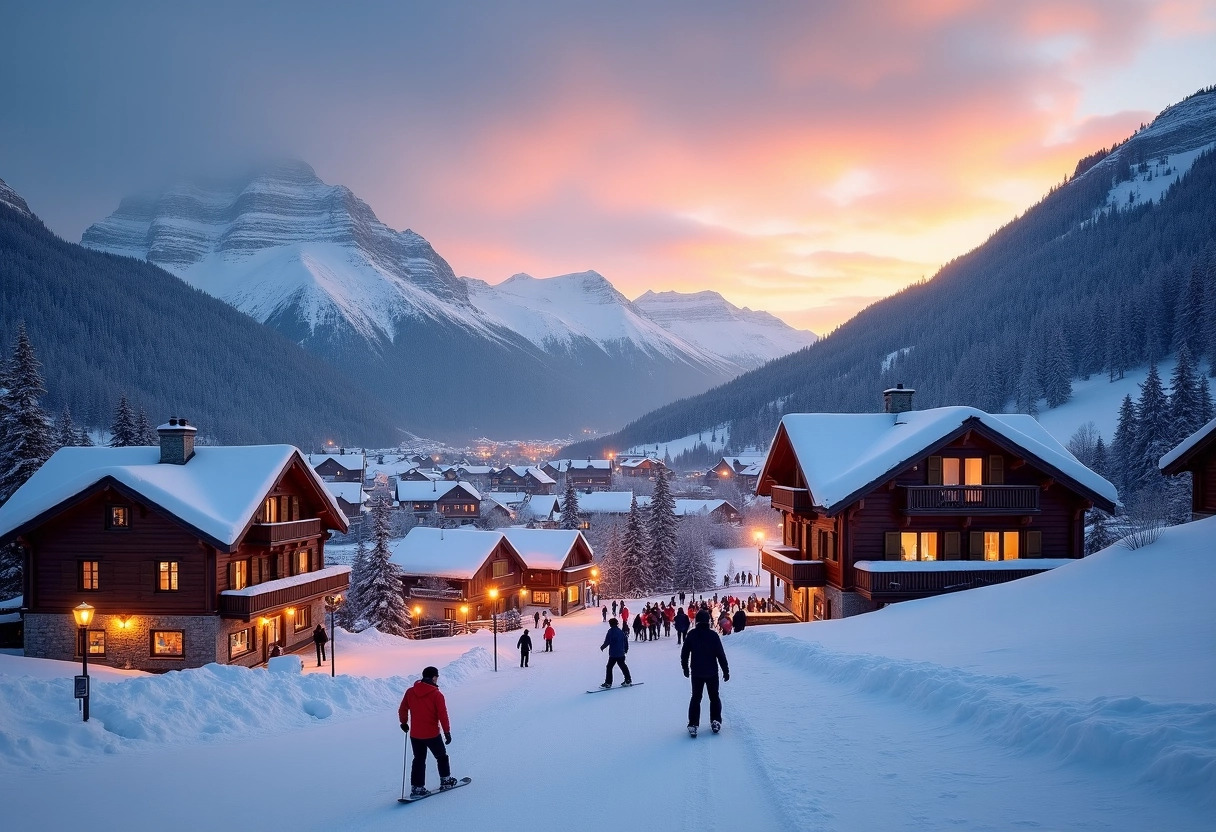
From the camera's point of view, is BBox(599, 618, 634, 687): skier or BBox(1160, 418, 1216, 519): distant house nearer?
BBox(599, 618, 634, 687): skier

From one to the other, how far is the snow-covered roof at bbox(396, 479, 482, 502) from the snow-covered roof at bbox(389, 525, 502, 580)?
231ft

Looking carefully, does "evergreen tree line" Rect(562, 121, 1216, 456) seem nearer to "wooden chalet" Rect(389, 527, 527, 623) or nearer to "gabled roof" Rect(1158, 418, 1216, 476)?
"gabled roof" Rect(1158, 418, 1216, 476)

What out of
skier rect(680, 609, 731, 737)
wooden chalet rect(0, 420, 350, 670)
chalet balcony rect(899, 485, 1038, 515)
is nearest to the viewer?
skier rect(680, 609, 731, 737)

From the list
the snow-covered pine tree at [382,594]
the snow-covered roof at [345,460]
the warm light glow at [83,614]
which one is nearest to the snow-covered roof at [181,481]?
the warm light glow at [83,614]

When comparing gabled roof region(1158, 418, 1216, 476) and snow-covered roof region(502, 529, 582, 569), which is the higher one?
gabled roof region(1158, 418, 1216, 476)

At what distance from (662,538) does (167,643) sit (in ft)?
155

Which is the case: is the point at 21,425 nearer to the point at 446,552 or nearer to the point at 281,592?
the point at 281,592

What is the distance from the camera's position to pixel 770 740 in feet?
32.7

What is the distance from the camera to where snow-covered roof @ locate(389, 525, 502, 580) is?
5078 cm

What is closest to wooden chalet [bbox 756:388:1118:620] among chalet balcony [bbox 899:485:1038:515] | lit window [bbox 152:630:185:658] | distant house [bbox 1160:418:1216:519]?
chalet balcony [bbox 899:485:1038:515]

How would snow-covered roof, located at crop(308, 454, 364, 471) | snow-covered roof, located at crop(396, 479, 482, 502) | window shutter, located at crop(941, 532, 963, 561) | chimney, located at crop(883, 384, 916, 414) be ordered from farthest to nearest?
snow-covered roof, located at crop(308, 454, 364, 471) → snow-covered roof, located at crop(396, 479, 482, 502) → chimney, located at crop(883, 384, 916, 414) → window shutter, located at crop(941, 532, 963, 561)

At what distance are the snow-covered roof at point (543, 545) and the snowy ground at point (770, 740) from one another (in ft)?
131

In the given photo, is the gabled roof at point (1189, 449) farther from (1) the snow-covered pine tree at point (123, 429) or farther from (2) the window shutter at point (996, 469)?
(1) the snow-covered pine tree at point (123, 429)

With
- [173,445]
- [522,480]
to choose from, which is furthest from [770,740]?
[522,480]
